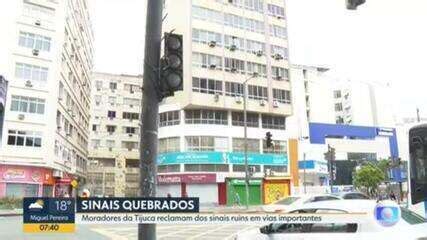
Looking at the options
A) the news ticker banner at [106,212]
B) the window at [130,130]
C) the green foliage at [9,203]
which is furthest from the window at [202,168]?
the news ticker banner at [106,212]

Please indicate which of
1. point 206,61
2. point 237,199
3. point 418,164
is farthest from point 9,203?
point 418,164

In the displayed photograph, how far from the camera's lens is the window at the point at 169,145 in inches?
2268

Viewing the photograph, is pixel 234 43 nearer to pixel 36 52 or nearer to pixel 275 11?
pixel 275 11

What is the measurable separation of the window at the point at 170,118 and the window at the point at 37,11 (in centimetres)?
1623

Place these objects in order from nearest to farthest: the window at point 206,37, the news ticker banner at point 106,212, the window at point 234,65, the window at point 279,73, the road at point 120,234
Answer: the news ticker banner at point 106,212, the road at point 120,234, the window at point 206,37, the window at point 234,65, the window at point 279,73

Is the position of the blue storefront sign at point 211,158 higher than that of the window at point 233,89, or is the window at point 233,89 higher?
the window at point 233,89

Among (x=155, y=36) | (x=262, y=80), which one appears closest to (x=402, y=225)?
(x=155, y=36)

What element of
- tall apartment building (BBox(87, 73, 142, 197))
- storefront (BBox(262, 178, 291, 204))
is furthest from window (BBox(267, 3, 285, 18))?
tall apartment building (BBox(87, 73, 142, 197))

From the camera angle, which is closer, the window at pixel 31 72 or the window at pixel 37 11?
the window at pixel 31 72

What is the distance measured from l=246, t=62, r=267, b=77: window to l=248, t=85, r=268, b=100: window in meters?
1.74

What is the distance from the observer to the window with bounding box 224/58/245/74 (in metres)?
60.7

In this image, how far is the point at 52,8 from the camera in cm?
5066

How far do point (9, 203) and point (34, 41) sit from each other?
14620mm

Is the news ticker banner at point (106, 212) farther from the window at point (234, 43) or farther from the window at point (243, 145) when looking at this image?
the window at point (234, 43)
